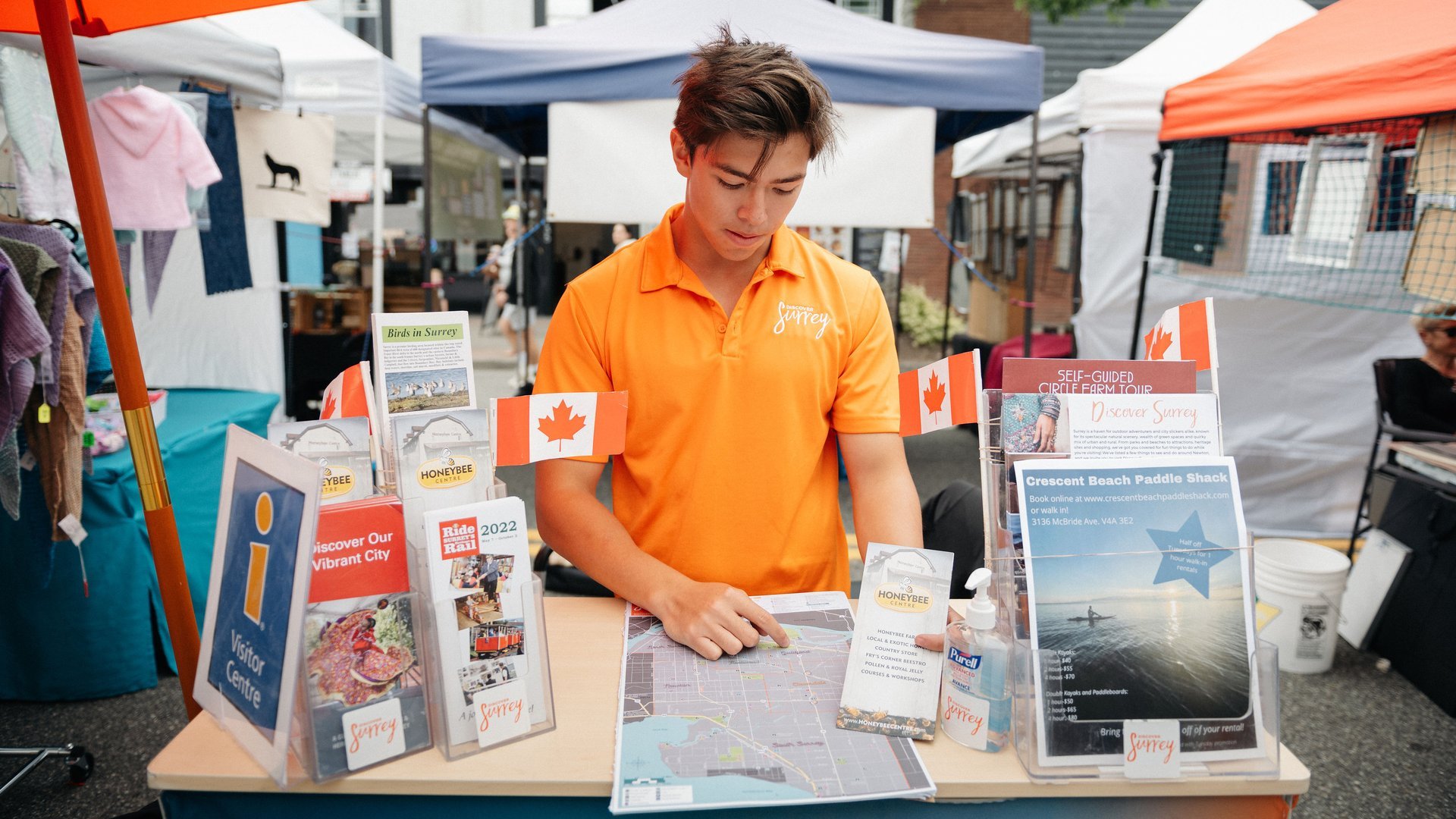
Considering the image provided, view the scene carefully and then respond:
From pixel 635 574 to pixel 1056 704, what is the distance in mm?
666

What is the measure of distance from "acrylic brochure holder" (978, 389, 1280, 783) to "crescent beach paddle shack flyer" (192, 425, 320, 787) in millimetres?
763

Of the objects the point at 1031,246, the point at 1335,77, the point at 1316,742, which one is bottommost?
the point at 1316,742

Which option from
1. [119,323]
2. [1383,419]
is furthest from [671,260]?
[1383,419]

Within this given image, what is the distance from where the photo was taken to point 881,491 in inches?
58.9

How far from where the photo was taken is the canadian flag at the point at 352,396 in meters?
1.22

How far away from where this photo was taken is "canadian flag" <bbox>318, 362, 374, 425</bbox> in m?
1.22

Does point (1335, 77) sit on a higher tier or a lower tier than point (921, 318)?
higher

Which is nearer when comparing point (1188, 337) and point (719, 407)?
point (1188, 337)

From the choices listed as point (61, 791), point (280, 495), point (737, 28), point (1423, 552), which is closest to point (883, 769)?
point (280, 495)

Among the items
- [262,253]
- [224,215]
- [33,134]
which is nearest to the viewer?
[33,134]

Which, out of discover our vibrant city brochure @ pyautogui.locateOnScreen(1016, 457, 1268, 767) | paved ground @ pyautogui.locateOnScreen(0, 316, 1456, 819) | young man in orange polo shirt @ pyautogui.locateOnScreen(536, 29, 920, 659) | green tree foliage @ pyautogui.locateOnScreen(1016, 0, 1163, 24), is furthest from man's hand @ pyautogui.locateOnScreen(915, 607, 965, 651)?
green tree foliage @ pyautogui.locateOnScreen(1016, 0, 1163, 24)

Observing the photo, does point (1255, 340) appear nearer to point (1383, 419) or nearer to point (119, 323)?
point (1383, 419)

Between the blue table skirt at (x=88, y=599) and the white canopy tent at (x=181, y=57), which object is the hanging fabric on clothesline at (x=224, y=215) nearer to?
the white canopy tent at (x=181, y=57)

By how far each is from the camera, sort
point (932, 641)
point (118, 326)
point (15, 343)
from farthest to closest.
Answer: point (15, 343) < point (118, 326) < point (932, 641)
